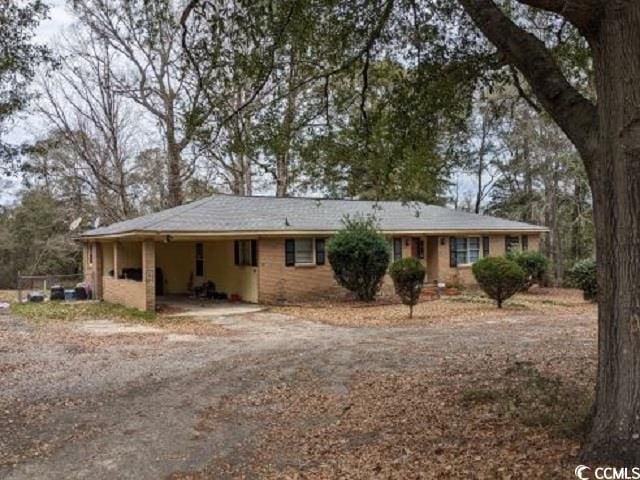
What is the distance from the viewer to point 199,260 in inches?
845

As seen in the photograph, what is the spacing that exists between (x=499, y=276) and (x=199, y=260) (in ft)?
37.3

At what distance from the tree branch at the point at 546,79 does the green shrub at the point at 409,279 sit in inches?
411

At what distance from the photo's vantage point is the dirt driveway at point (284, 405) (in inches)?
177

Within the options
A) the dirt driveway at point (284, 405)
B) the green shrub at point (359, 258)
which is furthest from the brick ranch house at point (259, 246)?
the dirt driveway at point (284, 405)

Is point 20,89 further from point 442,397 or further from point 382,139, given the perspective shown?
point 442,397

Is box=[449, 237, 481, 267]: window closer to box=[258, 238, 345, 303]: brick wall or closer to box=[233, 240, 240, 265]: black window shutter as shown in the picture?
box=[258, 238, 345, 303]: brick wall

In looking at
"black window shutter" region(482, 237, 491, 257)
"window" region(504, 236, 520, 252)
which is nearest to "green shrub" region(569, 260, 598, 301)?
"black window shutter" region(482, 237, 491, 257)

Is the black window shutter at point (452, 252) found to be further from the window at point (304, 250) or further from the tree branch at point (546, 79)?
the tree branch at point (546, 79)

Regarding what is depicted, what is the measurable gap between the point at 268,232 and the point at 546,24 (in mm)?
11038

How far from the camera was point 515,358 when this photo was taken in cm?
834

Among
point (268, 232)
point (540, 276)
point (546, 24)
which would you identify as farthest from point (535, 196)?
point (546, 24)

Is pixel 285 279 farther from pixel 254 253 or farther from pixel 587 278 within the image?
pixel 587 278

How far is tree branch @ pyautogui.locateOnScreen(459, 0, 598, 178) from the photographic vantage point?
4059 millimetres

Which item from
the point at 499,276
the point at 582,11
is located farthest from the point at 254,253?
the point at 582,11
